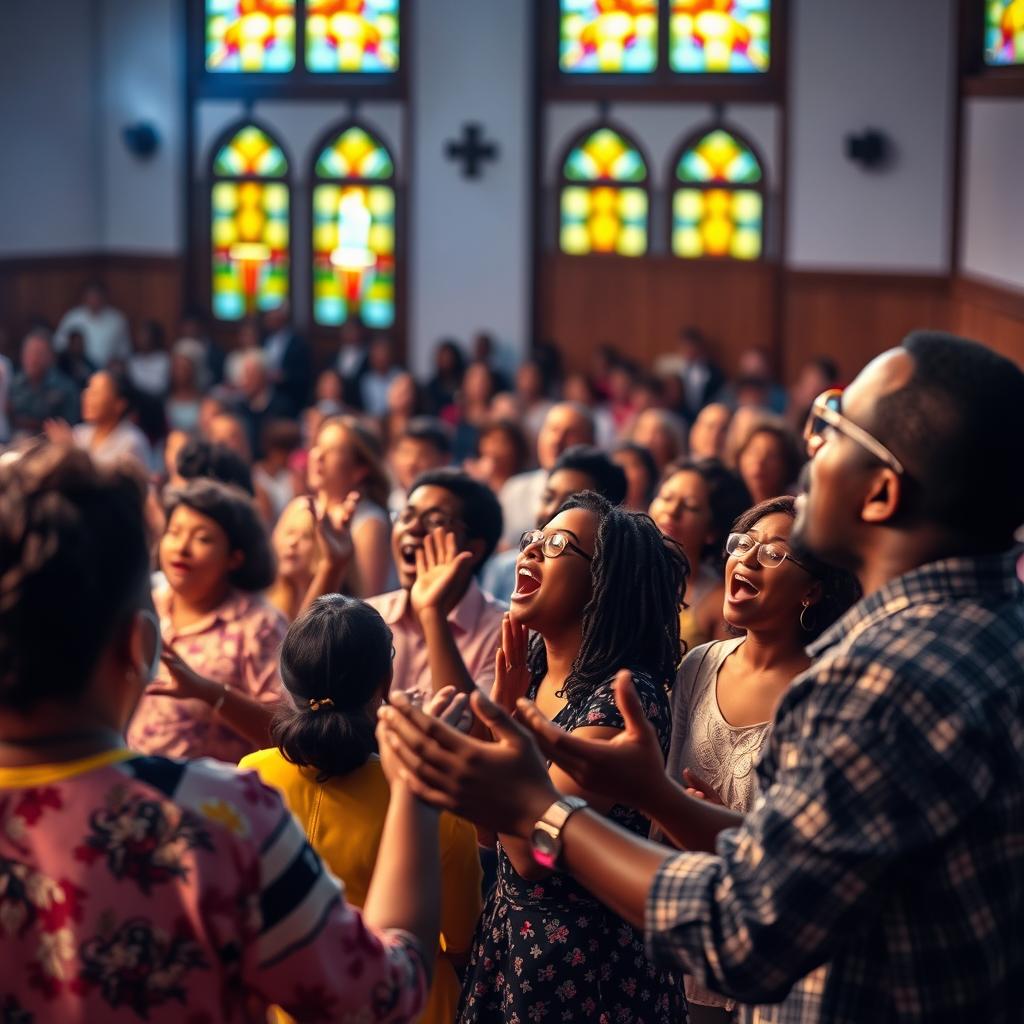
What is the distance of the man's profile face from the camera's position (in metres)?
1.74

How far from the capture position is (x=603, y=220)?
1370cm

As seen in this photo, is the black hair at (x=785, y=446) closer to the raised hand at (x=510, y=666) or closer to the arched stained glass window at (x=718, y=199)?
the raised hand at (x=510, y=666)

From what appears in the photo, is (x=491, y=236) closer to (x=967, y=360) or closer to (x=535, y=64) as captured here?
(x=535, y=64)

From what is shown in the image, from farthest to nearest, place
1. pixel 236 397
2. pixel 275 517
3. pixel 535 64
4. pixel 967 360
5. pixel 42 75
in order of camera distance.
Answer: pixel 42 75, pixel 535 64, pixel 236 397, pixel 275 517, pixel 967 360

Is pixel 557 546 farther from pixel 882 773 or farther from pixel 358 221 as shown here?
pixel 358 221

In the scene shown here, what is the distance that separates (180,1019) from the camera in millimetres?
1567

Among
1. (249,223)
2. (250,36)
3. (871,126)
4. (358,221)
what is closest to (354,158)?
(358,221)

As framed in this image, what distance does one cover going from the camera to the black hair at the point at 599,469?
187 inches

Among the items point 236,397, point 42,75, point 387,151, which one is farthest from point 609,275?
point 42,75

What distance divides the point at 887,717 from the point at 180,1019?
2.37ft

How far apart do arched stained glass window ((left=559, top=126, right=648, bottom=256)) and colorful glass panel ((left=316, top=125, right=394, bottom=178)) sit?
5.34ft

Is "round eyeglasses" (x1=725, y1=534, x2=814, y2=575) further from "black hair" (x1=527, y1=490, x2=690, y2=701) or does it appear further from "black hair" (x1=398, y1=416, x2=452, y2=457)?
"black hair" (x1=398, y1=416, x2=452, y2=457)

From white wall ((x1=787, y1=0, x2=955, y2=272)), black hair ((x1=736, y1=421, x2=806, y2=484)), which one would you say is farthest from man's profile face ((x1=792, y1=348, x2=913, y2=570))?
white wall ((x1=787, y1=0, x2=955, y2=272))

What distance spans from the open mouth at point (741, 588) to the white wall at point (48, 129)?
12.4 m
